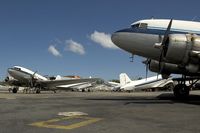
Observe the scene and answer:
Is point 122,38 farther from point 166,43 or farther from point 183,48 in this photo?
point 183,48

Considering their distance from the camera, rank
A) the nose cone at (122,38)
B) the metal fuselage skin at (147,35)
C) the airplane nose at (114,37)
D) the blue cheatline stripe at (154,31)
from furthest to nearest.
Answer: the airplane nose at (114,37)
the nose cone at (122,38)
the blue cheatline stripe at (154,31)
the metal fuselage skin at (147,35)

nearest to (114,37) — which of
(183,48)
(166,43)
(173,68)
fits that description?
(166,43)

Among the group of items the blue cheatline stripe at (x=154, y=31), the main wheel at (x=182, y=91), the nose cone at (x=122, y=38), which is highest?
the blue cheatline stripe at (x=154, y=31)

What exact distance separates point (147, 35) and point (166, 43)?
10.2ft

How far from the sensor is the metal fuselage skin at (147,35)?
2472cm

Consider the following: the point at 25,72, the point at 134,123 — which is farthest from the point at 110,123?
the point at 25,72

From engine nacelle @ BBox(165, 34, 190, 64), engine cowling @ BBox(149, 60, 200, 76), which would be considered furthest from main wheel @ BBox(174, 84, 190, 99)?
engine nacelle @ BBox(165, 34, 190, 64)

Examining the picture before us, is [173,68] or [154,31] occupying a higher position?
[154,31]

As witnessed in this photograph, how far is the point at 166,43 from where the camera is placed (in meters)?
22.2

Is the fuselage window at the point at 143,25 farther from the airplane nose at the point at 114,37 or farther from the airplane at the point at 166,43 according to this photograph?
the airplane nose at the point at 114,37

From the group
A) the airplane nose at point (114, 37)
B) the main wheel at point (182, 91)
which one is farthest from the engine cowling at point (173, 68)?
the airplane nose at point (114, 37)

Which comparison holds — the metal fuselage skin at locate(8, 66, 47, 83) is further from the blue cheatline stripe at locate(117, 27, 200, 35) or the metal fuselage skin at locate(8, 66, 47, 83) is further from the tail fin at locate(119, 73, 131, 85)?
the blue cheatline stripe at locate(117, 27, 200, 35)

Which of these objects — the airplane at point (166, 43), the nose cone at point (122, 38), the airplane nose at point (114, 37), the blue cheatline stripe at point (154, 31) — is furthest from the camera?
the airplane nose at point (114, 37)

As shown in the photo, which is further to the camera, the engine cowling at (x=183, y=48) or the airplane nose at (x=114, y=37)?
the airplane nose at (x=114, y=37)
